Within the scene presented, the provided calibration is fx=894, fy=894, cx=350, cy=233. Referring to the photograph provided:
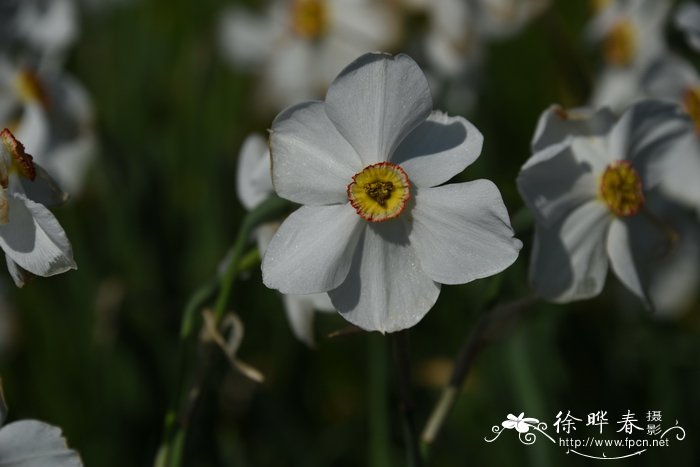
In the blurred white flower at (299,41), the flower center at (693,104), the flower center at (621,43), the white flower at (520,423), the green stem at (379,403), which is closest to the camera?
the white flower at (520,423)

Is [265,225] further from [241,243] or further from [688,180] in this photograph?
[688,180]

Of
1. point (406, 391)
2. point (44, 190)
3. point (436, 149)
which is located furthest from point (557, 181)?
point (44, 190)

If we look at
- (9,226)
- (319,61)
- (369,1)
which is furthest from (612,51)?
(9,226)

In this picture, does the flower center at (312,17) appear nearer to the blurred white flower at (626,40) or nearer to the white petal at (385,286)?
the blurred white flower at (626,40)

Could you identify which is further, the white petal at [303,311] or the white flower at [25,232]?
the white petal at [303,311]

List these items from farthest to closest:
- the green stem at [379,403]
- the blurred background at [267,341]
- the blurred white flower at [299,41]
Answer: the blurred white flower at [299,41], the blurred background at [267,341], the green stem at [379,403]

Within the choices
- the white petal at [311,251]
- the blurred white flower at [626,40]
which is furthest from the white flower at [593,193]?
the blurred white flower at [626,40]

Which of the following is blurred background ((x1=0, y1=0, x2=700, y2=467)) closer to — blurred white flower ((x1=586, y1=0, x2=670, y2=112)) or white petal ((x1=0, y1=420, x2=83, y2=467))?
blurred white flower ((x1=586, y1=0, x2=670, y2=112))
